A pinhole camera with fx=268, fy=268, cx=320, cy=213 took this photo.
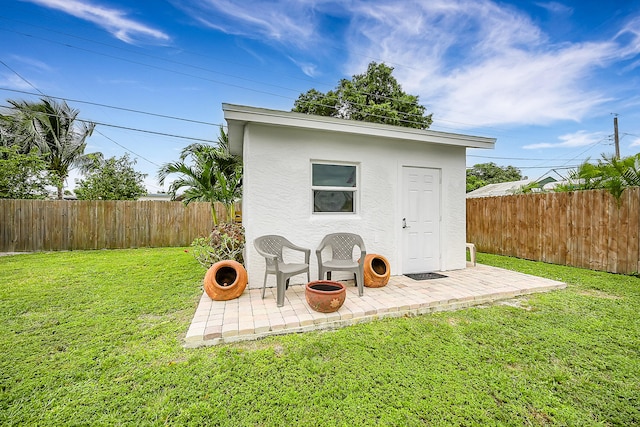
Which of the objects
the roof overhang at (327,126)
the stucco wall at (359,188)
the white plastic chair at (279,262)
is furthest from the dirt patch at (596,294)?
the white plastic chair at (279,262)

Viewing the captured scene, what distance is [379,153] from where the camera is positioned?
16.9 ft

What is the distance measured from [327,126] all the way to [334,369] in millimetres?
3587

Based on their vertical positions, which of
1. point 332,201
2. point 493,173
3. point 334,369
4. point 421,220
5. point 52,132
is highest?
point 493,173

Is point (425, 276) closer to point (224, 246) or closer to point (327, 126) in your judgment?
point (327, 126)

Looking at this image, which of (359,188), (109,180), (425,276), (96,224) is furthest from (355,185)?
(109,180)

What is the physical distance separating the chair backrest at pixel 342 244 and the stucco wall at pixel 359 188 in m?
0.21

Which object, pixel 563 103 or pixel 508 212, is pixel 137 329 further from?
pixel 563 103

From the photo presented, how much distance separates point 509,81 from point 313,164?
1033 centimetres

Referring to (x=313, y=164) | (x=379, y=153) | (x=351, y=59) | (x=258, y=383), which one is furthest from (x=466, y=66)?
(x=258, y=383)

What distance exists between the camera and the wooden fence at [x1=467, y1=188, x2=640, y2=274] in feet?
17.8

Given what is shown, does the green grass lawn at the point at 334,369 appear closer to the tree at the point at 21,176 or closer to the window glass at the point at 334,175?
the window glass at the point at 334,175

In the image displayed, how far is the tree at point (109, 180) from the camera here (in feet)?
41.4

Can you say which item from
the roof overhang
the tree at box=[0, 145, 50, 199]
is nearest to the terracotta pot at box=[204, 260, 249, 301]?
the roof overhang

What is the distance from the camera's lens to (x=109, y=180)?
1283 cm
